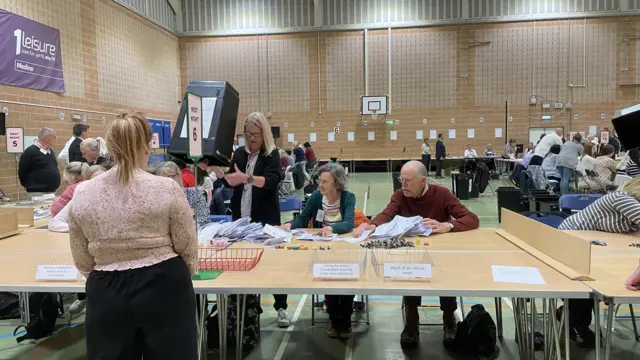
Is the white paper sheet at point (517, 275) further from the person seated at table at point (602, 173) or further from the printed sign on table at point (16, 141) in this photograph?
the printed sign on table at point (16, 141)

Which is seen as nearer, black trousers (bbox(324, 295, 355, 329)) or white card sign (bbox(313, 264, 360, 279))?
white card sign (bbox(313, 264, 360, 279))

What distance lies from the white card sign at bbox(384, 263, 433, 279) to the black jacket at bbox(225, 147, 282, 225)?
1368 millimetres

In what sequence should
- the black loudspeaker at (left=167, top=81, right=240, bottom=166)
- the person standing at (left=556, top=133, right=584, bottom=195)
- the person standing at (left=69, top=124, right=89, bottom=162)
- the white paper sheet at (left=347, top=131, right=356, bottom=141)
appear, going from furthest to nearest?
the white paper sheet at (left=347, top=131, right=356, bottom=141), the person standing at (left=556, top=133, right=584, bottom=195), the person standing at (left=69, top=124, right=89, bottom=162), the black loudspeaker at (left=167, top=81, right=240, bottom=166)

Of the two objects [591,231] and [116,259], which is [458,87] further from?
[116,259]

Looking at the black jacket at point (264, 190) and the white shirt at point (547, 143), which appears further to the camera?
the white shirt at point (547, 143)

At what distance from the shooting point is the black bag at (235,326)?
2838 mm

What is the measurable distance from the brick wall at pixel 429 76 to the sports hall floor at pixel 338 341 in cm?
1276

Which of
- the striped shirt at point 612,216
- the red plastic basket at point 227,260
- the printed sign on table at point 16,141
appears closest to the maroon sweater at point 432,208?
the striped shirt at point 612,216

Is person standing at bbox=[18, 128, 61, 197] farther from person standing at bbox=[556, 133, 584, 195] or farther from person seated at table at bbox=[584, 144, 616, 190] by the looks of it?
person standing at bbox=[556, 133, 584, 195]

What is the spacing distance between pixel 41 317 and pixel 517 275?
3027 millimetres

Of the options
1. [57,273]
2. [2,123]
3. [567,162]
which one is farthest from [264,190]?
[567,162]

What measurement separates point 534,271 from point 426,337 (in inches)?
51.8

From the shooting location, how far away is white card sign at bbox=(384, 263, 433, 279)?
6.05 ft

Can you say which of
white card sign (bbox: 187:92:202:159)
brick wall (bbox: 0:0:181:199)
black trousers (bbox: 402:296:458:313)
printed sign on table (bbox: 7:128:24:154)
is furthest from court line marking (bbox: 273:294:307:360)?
brick wall (bbox: 0:0:181:199)
